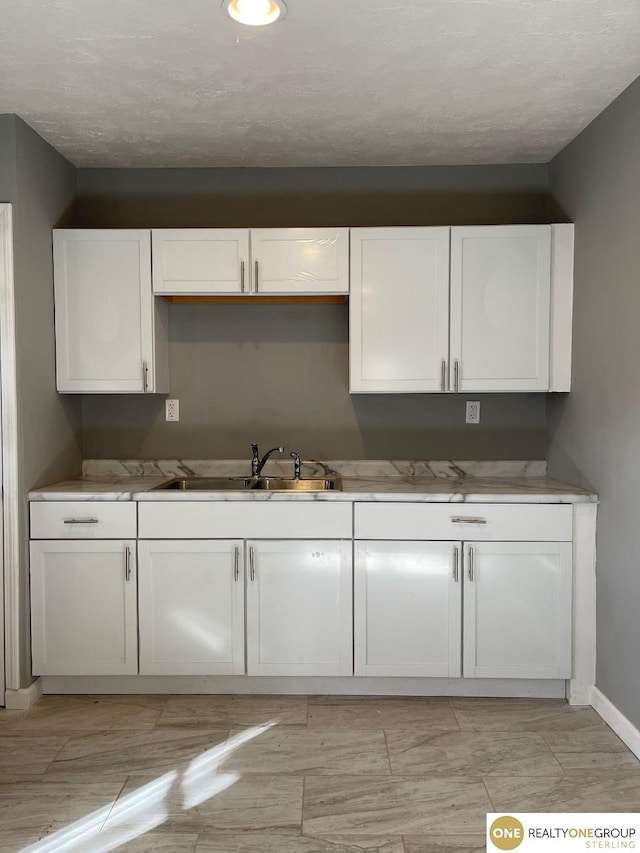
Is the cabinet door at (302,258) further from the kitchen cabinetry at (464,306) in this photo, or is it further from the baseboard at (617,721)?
the baseboard at (617,721)

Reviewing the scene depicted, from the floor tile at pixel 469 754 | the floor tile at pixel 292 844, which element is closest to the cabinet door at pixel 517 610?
the floor tile at pixel 469 754

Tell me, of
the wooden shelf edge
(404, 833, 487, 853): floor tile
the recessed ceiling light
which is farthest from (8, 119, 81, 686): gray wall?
A: (404, 833, 487, 853): floor tile

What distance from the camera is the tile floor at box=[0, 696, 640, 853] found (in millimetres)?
1984

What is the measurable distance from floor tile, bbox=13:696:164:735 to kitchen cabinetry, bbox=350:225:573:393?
5.94 ft

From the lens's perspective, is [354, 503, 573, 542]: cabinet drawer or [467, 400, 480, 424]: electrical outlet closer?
[354, 503, 573, 542]: cabinet drawer

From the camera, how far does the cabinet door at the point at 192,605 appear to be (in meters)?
2.87

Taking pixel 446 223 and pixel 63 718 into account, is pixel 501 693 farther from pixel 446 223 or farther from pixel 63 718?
pixel 446 223

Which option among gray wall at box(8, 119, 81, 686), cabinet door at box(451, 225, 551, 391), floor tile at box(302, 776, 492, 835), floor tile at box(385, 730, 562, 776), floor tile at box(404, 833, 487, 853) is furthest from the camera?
cabinet door at box(451, 225, 551, 391)

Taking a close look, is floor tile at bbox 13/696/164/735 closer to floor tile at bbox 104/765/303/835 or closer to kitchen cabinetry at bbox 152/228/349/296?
floor tile at bbox 104/765/303/835

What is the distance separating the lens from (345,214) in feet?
11.1

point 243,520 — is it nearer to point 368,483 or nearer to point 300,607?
point 300,607

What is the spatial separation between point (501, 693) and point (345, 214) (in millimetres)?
2460

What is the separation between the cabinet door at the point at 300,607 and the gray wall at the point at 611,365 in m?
1.10

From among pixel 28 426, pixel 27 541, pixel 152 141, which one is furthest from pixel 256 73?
pixel 27 541
